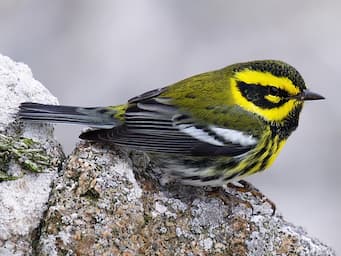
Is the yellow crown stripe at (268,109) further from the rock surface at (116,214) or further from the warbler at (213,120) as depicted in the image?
the rock surface at (116,214)

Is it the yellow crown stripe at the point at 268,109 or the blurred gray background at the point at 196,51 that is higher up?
the blurred gray background at the point at 196,51

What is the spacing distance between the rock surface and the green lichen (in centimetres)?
4

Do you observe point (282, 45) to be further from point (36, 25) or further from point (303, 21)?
point (36, 25)

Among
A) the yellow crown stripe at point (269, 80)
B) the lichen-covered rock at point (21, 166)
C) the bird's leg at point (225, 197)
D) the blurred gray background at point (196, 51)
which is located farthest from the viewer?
the blurred gray background at point (196, 51)

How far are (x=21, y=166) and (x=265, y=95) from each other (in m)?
1.77

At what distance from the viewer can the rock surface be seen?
15.4 feet

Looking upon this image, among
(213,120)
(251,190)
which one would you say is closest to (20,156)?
(213,120)

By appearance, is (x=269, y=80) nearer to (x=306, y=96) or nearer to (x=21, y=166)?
(x=306, y=96)

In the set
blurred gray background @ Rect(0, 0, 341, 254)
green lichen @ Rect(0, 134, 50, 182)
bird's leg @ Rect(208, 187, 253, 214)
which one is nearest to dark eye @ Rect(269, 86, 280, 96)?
bird's leg @ Rect(208, 187, 253, 214)

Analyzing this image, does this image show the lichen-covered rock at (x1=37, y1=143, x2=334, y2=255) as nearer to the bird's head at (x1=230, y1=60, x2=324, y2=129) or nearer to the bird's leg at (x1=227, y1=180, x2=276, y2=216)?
the bird's leg at (x1=227, y1=180, x2=276, y2=216)

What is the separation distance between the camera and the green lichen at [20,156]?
16.2ft

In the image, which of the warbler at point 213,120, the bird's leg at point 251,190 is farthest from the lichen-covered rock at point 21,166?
the bird's leg at point 251,190

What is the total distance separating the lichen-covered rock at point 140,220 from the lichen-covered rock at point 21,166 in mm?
82

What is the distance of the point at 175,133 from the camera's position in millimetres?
5738
